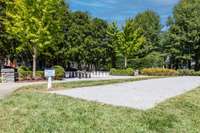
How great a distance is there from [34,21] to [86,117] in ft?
71.8

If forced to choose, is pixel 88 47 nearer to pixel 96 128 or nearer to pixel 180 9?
pixel 180 9

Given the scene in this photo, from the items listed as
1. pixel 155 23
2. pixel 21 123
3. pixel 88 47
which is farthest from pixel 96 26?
pixel 21 123

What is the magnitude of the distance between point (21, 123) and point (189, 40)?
169 ft

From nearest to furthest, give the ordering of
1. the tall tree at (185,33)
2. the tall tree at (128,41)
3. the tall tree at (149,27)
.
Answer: the tall tree at (128,41) < the tall tree at (185,33) < the tall tree at (149,27)

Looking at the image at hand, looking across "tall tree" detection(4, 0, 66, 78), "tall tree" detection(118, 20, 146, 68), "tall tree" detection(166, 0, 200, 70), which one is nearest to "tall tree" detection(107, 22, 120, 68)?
"tall tree" detection(118, 20, 146, 68)

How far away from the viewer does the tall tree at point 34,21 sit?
1183 inches

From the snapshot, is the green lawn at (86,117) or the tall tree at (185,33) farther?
the tall tree at (185,33)

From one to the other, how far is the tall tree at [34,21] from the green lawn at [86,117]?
62.6 feet

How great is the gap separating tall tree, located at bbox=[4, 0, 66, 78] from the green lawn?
19093 mm

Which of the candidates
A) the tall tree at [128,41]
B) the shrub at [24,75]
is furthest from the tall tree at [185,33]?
the shrub at [24,75]

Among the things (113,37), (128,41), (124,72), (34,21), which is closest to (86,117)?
(34,21)

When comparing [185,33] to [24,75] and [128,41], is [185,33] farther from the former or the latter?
[24,75]

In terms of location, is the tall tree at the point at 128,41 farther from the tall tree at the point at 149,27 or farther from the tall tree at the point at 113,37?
the tall tree at the point at 149,27

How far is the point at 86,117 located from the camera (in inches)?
360
